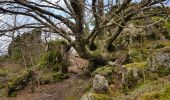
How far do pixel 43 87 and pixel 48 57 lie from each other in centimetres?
224

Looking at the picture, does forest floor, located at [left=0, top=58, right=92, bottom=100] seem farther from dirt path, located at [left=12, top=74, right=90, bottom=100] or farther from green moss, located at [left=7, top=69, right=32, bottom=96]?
green moss, located at [left=7, top=69, right=32, bottom=96]

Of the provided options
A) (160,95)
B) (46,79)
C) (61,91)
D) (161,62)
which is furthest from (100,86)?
(46,79)

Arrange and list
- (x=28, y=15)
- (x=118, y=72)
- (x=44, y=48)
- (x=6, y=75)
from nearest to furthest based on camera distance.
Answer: (x=118, y=72) < (x=28, y=15) < (x=44, y=48) < (x=6, y=75)

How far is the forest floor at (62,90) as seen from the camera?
47.1ft

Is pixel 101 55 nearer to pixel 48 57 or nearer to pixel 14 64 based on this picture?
pixel 48 57

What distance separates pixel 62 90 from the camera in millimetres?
15508

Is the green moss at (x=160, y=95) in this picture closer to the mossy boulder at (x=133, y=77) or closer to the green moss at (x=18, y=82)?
the mossy boulder at (x=133, y=77)

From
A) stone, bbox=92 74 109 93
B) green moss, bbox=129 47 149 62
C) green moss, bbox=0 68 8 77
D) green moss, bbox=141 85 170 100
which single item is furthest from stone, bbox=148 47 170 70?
green moss, bbox=0 68 8 77

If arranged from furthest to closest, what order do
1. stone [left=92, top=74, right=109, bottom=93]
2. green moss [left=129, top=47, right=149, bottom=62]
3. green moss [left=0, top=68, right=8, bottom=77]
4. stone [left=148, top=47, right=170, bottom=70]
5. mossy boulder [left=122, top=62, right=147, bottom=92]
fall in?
green moss [left=0, top=68, right=8, bottom=77] < green moss [left=129, top=47, right=149, bottom=62] < stone [left=92, top=74, right=109, bottom=93] < mossy boulder [left=122, top=62, right=147, bottom=92] < stone [left=148, top=47, right=170, bottom=70]

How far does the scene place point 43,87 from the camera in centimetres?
1692

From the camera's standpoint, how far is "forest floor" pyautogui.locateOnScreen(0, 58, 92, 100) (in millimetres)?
14359

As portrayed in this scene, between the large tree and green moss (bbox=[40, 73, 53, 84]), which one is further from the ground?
the large tree

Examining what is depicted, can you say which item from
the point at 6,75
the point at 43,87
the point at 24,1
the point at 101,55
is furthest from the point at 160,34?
the point at 6,75

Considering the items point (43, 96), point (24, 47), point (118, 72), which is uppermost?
point (24, 47)
